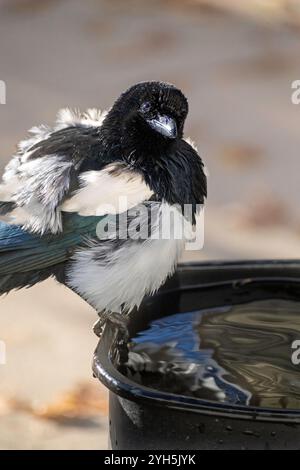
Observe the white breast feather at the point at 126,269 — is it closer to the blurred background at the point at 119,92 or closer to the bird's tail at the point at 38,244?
the bird's tail at the point at 38,244

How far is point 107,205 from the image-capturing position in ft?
6.36

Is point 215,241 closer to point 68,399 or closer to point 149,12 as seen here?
point 68,399

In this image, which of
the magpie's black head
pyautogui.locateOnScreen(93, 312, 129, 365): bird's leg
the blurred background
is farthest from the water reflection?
the blurred background

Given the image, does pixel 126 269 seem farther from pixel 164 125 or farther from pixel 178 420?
pixel 178 420

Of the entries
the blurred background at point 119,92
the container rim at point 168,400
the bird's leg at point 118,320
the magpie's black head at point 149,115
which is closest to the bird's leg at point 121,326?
the bird's leg at point 118,320

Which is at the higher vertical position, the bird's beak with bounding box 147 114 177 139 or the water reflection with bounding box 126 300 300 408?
the bird's beak with bounding box 147 114 177 139

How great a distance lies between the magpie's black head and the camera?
1.96 meters

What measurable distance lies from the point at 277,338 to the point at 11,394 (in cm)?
76

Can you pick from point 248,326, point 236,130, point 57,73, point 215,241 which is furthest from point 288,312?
point 57,73

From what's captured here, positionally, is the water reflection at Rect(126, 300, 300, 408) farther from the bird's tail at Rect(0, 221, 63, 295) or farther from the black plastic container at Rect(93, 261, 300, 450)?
the bird's tail at Rect(0, 221, 63, 295)

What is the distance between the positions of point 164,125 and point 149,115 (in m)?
0.04

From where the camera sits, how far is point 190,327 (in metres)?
2.07

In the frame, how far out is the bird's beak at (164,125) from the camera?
1951mm

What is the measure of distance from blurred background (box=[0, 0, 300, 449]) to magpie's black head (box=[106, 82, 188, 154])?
0.71 meters
